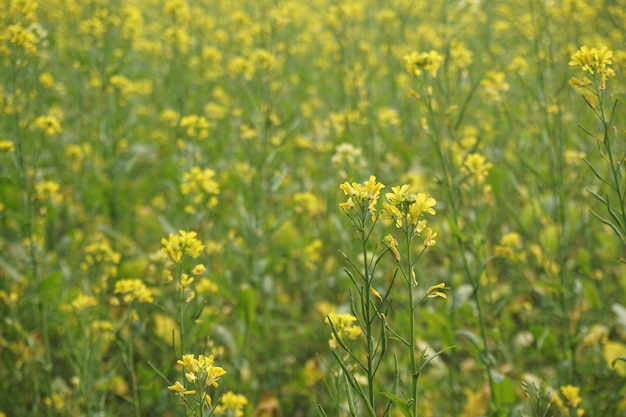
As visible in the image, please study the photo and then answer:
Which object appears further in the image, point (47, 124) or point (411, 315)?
point (47, 124)

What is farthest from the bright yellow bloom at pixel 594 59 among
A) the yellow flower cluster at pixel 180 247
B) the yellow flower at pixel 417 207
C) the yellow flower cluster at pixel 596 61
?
the yellow flower cluster at pixel 180 247

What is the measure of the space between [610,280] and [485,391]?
121 cm

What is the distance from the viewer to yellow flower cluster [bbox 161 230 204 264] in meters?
1.81

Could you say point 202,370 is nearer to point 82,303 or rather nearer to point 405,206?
point 405,206

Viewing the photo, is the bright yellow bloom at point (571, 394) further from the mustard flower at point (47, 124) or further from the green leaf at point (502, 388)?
the mustard flower at point (47, 124)

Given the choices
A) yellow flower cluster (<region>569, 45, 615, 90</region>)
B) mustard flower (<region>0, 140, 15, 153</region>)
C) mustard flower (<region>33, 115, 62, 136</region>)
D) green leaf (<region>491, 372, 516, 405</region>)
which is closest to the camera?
yellow flower cluster (<region>569, 45, 615, 90</region>)

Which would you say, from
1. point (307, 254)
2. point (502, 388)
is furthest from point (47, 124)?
point (502, 388)

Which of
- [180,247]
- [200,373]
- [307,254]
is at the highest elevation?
[180,247]

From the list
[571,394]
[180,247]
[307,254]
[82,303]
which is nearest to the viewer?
[180,247]

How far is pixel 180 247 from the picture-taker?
1.84 meters

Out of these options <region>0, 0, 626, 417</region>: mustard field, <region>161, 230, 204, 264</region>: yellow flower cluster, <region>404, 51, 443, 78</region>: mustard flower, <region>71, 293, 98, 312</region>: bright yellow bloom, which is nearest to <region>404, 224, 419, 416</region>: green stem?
<region>0, 0, 626, 417</region>: mustard field

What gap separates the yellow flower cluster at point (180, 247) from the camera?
5.93ft

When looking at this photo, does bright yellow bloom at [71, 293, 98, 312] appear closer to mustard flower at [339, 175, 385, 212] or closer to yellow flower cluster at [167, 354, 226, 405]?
yellow flower cluster at [167, 354, 226, 405]

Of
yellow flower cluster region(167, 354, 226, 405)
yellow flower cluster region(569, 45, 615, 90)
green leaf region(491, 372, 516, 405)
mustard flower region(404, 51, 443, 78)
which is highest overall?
yellow flower cluster region(569, 45, 615, 90)
